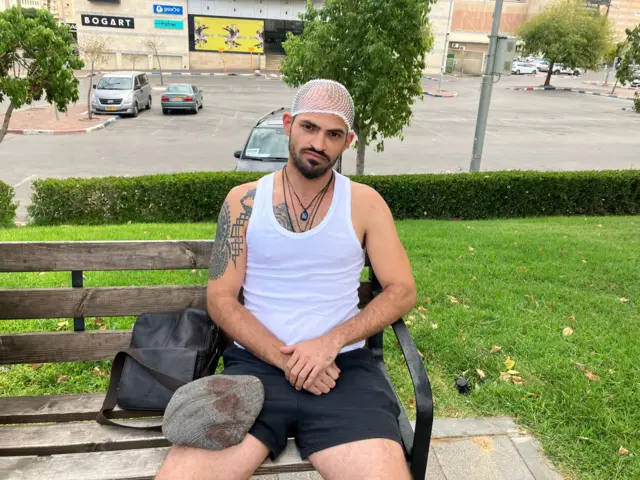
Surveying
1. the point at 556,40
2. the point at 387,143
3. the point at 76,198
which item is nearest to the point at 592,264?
the point at 76,198

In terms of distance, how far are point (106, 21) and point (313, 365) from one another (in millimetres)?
45366

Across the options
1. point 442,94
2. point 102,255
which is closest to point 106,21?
point 442,94

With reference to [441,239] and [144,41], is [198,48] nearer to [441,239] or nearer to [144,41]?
[144,41]

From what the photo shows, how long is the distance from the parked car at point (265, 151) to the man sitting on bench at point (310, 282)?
6.32m

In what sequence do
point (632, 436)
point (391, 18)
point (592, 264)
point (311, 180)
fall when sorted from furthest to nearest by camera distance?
1. point (391, 18)
2. point (592, 264)
3. point (632, 436)
4. point (311, 180)

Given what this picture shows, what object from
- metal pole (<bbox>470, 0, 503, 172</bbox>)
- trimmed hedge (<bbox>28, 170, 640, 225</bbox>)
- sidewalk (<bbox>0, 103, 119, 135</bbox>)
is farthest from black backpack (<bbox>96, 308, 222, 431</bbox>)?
sidewalk (<bbox>0, 103, 119, 135</bbox>)

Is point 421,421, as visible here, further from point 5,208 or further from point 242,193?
point 5,208

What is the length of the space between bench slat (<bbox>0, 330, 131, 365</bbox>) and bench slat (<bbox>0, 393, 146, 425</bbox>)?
0.77ft

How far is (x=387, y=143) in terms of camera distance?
1852cm

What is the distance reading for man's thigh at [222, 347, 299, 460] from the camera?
6.40 feet

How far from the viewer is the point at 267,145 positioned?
938cm

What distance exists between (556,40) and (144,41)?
1203 inches

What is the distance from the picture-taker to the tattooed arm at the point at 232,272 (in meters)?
2.27

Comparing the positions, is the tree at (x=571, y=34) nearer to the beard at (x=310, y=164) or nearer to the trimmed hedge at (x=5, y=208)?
the trimmed hedge at (x=5, y=208)
